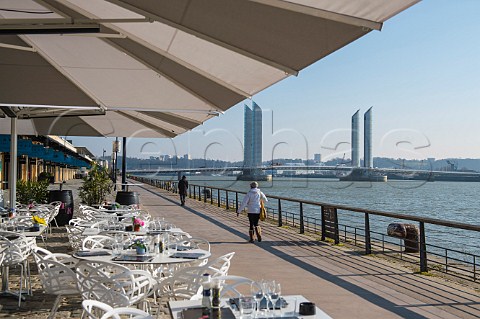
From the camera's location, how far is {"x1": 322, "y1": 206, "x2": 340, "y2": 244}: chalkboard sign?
11564 mm

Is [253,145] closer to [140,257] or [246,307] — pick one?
[140,257]

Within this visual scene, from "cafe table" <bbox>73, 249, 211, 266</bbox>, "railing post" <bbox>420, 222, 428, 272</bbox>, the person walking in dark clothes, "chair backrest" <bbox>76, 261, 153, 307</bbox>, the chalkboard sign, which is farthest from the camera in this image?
the person walking in dark clothes

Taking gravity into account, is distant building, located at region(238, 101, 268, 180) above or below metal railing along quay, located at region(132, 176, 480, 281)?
above

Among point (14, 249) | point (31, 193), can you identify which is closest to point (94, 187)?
point (31, 193)

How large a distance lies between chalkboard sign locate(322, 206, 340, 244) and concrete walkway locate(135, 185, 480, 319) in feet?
1.22

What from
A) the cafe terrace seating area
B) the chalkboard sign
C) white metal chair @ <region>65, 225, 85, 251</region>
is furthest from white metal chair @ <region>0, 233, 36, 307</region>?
the chalkboard sign

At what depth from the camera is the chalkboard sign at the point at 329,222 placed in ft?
37.9

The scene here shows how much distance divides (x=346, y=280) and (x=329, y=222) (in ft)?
14.6

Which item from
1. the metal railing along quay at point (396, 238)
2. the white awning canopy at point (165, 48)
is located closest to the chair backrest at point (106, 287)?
the white awning canopy at point (165, 48)

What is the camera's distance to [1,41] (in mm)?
5980

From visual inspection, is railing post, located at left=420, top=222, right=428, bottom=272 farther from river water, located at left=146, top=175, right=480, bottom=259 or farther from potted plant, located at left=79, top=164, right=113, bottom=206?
potted plant, located at left=79, top=164, right=113, bottom=206

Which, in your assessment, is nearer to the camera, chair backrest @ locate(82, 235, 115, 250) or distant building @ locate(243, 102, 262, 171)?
chair backrest @ locate(82, 235, 115, 250)

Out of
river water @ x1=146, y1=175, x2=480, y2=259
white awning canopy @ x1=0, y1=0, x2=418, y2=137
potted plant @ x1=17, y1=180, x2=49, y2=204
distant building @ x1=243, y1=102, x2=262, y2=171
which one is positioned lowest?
river water @ x1=146, y1=175, x2=480, y2=259

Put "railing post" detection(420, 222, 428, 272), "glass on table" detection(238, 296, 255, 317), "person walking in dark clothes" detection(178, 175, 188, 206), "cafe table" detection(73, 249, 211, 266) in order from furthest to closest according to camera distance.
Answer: "person walking in dark clothes" detection(178, 175, 188, 206) → "railing post" detection(420, 222, 428, 272) → "cafe table" detection(73, 249, 211, 266) → "glass on table" detection(238, 296, 255, 317)
